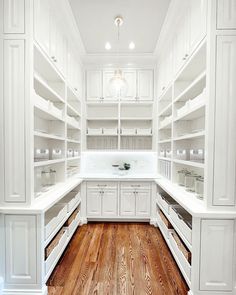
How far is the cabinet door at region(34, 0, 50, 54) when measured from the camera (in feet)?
6.35

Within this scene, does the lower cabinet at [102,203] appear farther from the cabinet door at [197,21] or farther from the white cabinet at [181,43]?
the cabinet door at [197,21]

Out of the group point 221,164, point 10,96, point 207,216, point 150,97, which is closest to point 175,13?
point 150,97

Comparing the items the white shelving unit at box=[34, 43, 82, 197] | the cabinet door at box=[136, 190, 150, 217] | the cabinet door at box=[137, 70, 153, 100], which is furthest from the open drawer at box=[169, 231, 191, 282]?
the cabinet door at box=[137, 70, 153, 100]

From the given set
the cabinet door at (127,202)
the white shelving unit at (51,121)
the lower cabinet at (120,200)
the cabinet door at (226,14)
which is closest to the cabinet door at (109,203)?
the lower cabinet at (120,200)

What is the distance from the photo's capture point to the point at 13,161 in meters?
1.86

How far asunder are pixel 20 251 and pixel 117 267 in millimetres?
1149

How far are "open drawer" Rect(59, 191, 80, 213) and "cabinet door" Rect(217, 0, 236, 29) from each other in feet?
9.11

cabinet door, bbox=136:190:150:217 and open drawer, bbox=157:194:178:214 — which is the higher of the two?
open drawer, bbox=157:194:178:214

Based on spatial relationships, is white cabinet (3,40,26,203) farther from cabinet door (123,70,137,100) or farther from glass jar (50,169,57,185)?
cabinet door (123,70,137,100)

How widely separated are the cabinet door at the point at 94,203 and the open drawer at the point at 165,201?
1127mm

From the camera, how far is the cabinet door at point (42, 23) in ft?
6.35

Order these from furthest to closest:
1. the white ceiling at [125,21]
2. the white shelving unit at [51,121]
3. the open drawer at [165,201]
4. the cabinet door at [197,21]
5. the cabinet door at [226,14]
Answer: the open drawer at [165,201]
the white ceiling at [125,21]
the white shelving unit at [51,121]
the cabinet door at [197,21]
the cabinet door at [226,14]

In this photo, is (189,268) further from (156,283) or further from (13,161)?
(13,161)

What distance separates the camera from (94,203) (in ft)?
12.4
